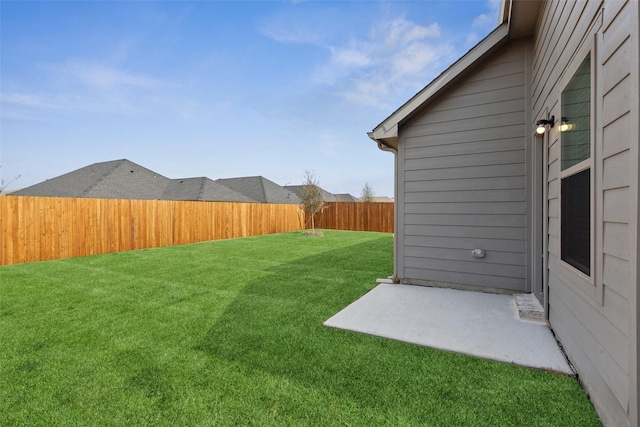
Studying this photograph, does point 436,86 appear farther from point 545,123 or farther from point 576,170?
point 576,170

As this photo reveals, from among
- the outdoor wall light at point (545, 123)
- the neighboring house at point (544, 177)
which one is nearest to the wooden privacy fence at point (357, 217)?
the neighboring house at point (544, 177)

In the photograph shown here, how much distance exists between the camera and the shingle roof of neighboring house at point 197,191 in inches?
685

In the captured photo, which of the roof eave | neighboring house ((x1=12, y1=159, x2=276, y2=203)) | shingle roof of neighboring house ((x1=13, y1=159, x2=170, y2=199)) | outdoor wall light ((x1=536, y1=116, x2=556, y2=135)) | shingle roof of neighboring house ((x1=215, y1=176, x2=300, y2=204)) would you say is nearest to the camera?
outdoor wall light ((x1=536, y1=116, x2=556, y2=135))

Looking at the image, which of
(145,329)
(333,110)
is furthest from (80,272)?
(333,110)

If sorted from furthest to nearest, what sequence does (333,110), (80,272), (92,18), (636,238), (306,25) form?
(333,110)
(306,25)
(92,18)
(80,272)
(636,238)

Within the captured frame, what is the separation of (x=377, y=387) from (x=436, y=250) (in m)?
2.87

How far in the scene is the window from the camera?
5.86 ft

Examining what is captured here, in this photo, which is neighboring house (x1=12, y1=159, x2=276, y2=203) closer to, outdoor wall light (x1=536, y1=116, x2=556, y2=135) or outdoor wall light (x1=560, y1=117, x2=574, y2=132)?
outdoor wall light (x1=536, y1=116, x2=556, y2=135)

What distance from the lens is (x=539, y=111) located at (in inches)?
124

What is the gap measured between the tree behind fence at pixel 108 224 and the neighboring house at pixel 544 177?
798 centimetres

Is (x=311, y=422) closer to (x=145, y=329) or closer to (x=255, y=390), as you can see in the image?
(x=255, y=390)

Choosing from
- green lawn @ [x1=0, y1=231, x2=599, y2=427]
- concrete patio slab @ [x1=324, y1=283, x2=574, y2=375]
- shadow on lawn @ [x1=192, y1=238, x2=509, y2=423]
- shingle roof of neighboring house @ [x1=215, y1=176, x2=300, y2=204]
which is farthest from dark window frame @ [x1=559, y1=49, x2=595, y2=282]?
shingle roof of neighboring house @ [x1=215, y1=176, x2=300, y2=204]

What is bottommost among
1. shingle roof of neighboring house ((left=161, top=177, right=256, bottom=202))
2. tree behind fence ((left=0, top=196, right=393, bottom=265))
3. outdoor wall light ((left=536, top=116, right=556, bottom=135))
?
tree behind fence ((left=0, top=196, right=393, bottom=265))

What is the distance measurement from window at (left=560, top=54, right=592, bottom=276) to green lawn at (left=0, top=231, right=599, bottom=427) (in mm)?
933
